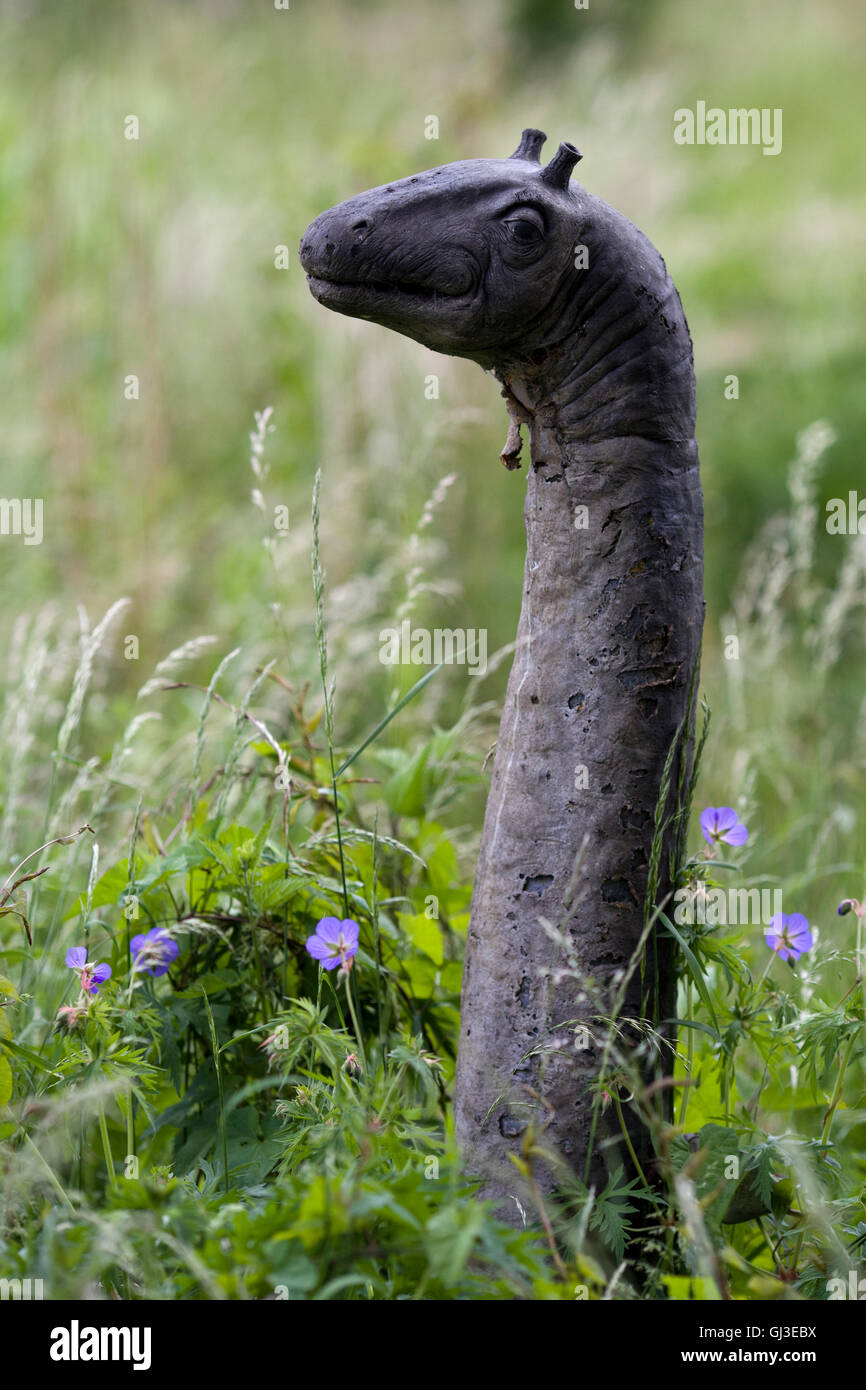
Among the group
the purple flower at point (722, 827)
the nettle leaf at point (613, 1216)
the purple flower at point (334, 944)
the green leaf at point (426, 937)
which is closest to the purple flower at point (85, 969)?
the purple flower at point (334, 944)

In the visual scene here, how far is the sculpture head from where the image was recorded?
1.48 metres

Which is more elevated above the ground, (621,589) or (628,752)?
(621,589)

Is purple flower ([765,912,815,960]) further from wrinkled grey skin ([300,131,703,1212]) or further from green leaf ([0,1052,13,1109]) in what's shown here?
green leaf ([0,1052,13,1109])

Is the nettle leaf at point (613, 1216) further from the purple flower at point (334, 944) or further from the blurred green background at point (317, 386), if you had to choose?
the blurred green background at point (317, 386)

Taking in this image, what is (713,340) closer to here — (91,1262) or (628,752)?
(628,752)

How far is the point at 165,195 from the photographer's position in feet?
17.7

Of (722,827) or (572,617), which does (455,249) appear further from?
(722,827)

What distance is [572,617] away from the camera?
1640mm

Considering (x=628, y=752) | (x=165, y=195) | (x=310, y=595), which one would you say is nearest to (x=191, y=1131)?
(x=628, y=752)

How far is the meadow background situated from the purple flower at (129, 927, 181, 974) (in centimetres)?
50

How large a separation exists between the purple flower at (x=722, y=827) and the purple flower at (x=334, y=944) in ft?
1.77

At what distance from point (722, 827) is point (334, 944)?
23.5 inches

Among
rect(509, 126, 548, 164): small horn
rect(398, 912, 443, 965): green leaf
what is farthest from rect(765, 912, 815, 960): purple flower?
rect(509, 126, 548, 164): small horn
